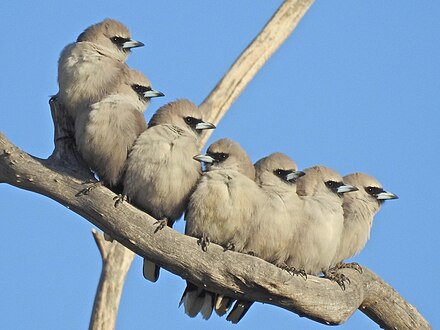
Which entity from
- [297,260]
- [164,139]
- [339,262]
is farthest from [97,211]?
[339,262]

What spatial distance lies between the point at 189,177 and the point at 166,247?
785mm

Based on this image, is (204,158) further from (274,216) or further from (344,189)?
(344,189)

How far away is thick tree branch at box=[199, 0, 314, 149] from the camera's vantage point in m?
14.3

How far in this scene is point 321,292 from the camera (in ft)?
31.3

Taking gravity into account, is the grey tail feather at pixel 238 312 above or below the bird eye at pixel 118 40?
below

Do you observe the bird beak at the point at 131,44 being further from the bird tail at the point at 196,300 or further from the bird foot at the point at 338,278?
the bird foot at the point at 338,278

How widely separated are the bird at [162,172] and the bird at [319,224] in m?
1.17

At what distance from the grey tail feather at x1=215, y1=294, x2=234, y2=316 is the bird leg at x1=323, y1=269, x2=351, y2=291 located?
0.98 m

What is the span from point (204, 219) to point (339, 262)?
2.02 meters

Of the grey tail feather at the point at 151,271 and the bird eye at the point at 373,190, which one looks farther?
the bird eye at the point at 373,190

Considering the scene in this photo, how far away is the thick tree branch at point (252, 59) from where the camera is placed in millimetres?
14297

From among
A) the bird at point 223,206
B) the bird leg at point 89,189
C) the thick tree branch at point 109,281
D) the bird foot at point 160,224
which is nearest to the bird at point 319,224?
the bird at point 223,206

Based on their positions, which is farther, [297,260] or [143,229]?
[297,260]

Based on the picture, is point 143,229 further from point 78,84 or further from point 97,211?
point 78,84
